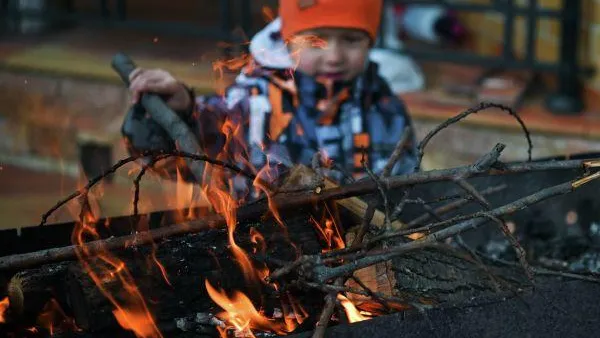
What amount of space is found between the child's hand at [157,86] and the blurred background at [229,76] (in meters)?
1.82

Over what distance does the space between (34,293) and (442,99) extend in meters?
3.60

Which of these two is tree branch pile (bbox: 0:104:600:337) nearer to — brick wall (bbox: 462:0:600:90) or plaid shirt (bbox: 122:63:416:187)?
plaid shirt (bbox: 122:63:416:187)

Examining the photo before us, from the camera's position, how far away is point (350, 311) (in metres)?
2.58

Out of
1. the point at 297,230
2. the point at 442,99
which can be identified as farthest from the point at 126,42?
the point at 297,230

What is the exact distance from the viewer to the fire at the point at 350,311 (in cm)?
258

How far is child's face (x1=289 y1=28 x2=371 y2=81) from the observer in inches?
150

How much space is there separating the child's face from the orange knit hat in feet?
0.09

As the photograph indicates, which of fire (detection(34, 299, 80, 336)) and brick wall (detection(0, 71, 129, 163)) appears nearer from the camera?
fire (detection(34, 299, 80, 336))

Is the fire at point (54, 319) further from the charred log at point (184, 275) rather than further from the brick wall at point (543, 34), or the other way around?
the brick wall at point (543, 34)

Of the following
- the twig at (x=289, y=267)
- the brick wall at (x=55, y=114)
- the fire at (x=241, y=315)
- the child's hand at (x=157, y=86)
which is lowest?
the brick wall at (x=55, y=114)

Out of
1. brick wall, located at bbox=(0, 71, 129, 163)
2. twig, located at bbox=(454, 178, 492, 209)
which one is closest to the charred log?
twig, located at bbox=(454, 178, 492, 209)

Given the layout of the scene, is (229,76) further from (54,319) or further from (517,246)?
(517,246)

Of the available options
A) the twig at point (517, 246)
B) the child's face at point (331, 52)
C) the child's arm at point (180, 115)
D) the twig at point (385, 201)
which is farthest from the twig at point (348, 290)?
the child's face at point (331, 52)

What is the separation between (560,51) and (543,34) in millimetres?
431
